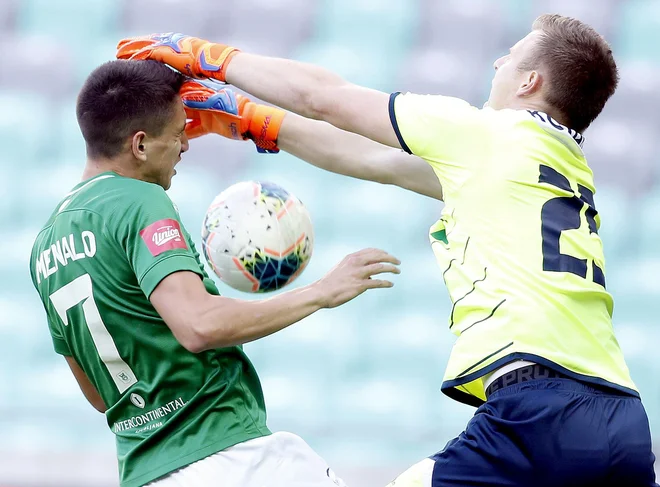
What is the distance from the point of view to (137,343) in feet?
9.69

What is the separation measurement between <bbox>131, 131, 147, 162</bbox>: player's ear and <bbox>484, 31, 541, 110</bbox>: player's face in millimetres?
1138

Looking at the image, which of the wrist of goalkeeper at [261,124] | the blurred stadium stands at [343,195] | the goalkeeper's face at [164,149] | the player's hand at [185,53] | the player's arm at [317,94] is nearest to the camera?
the player's arm at [317,94]

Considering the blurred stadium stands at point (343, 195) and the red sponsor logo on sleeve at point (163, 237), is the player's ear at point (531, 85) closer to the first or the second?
the red sponsor logo on sleeve at point (163, 237)

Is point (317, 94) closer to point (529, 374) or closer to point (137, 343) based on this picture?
point (137, 343)

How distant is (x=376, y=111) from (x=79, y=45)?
16.1 feet

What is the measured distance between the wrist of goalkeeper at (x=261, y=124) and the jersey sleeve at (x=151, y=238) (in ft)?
2.63

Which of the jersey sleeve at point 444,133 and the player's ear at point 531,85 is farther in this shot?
the player's ear at point 531,85

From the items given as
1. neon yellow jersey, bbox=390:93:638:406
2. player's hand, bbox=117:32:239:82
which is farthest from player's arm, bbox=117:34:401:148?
neon yellow jersey, bbox=390:93:638:406

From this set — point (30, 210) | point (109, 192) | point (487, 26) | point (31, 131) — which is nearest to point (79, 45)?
point (31, 131)

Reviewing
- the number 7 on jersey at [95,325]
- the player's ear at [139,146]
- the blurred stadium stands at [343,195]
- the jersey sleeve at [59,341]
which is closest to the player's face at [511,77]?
the player's ear at [139,146]

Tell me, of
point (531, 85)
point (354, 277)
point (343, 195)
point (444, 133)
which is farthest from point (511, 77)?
point (343, 195)

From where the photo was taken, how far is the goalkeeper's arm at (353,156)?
12.6ft

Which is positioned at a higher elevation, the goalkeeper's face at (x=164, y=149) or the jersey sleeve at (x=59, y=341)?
the goalkeeper's face at (x=164, y=149)

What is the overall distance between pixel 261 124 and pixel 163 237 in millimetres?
1007
